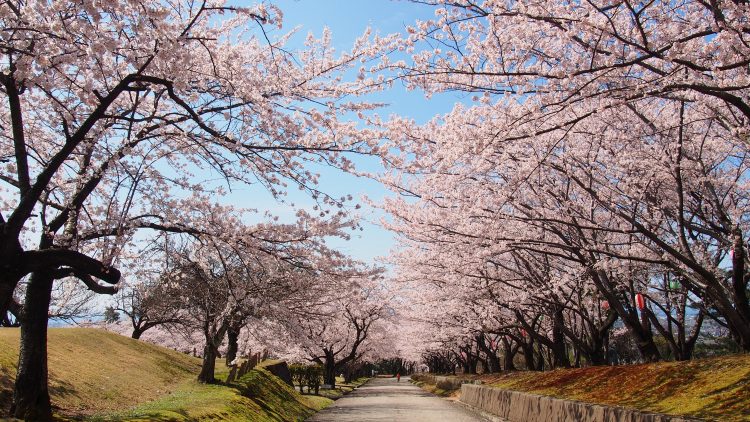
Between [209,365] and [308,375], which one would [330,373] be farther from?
[209,365]

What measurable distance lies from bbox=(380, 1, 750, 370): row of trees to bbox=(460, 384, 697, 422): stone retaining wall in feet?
8.66

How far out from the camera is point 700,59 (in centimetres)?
692

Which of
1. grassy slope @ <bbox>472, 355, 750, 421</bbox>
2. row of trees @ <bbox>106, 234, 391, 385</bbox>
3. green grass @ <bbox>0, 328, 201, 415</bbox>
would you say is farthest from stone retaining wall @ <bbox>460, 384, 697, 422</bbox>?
green grass @ <bbox>0, 328, 201, 415</bbox>

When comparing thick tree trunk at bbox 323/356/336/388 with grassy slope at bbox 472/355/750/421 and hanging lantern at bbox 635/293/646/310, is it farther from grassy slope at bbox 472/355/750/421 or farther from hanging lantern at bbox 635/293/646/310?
grassy slope at bbox 472/355/750/421

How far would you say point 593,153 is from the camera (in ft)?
45.4

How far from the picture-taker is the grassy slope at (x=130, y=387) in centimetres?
1107

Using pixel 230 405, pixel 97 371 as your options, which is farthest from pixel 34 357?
pixel 97 371

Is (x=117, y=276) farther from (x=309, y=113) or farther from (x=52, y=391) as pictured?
(x=52, y=391)

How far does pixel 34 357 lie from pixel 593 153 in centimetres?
1235

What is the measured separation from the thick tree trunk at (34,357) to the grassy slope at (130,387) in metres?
1.40

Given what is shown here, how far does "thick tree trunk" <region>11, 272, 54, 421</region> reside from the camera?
7855mm

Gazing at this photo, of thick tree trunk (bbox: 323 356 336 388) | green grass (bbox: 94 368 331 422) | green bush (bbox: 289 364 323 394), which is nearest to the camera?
green grass (bbox: 94 368 331 422)

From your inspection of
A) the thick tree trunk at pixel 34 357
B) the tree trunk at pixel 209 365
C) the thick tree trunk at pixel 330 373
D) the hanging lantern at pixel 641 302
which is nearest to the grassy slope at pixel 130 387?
the tree trunk at pixel 209 365

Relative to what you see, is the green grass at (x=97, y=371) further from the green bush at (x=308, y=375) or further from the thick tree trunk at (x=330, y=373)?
the thick tree trunk at (x=330, y=373)
